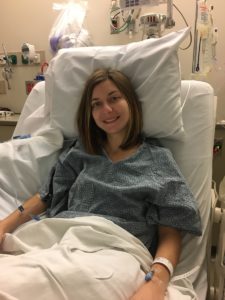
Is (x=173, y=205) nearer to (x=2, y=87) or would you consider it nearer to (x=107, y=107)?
(x=107, y=107)

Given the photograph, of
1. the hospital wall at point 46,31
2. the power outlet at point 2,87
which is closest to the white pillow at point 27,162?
the hospital wall at point 46,31

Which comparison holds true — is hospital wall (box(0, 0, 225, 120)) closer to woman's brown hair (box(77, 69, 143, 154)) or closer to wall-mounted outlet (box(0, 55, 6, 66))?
wall-mounted outlet (box(0, 55, 6, 66))

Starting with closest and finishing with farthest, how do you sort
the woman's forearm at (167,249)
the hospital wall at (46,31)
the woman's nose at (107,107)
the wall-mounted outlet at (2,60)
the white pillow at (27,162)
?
1. the woman's forearm at (167,249)
2. the woman's nose at (107,107)
3. the white pillow at (27,162)
4. the hospital wall at (46,31)
5. the wall-mounted outlet at (2,60)

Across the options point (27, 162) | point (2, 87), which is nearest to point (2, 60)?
point (2, 87)

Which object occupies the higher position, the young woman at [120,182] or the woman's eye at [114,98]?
the woman's eye at [114,98]

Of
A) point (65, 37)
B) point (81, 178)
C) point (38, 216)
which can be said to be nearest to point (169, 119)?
point (81, 178)

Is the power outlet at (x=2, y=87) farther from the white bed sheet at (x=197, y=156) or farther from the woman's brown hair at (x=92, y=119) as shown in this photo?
the white bed sheet at (x=197, y=156)

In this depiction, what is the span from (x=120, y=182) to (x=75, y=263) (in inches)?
14.5

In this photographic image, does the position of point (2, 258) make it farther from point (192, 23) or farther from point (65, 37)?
point (192, 23)

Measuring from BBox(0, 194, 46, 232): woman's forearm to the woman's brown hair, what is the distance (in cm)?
30

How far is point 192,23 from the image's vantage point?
2.12m

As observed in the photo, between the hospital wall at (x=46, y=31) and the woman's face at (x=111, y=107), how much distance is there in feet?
3.82

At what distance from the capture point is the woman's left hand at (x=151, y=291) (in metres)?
0.79

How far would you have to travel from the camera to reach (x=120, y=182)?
1.08m
